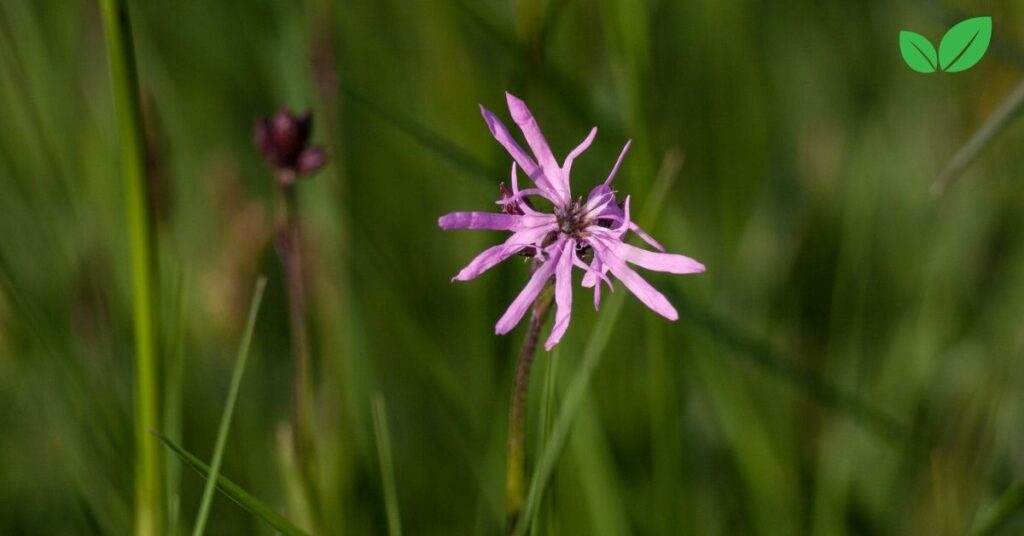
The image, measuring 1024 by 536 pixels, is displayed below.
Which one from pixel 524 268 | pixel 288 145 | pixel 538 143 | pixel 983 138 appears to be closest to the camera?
pixel 538 143

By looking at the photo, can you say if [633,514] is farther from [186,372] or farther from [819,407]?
[186,372]

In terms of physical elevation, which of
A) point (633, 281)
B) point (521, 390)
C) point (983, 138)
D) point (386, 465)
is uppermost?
point (983, 138)

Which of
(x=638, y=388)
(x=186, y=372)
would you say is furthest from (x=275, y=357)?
(x=638, y=388)

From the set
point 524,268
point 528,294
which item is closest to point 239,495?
point 528,294

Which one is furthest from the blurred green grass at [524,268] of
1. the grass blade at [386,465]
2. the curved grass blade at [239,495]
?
the curved grass blade at [239,495]

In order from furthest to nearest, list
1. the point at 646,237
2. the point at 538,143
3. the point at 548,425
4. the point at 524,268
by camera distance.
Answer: the point at 524,268 → the point at 548,425 → the point at 538,143 → the point at 646,237

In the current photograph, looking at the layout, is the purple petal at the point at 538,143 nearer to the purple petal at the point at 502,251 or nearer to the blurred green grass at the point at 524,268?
the purple petal at the point at 502,251

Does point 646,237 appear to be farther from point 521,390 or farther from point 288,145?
point 288,145

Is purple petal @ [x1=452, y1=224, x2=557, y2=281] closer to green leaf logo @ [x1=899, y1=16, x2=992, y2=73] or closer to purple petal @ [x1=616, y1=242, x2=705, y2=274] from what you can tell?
purple petal @ [x1=616, y1=242, x2=705, y2=274]

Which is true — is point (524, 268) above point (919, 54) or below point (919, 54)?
below
